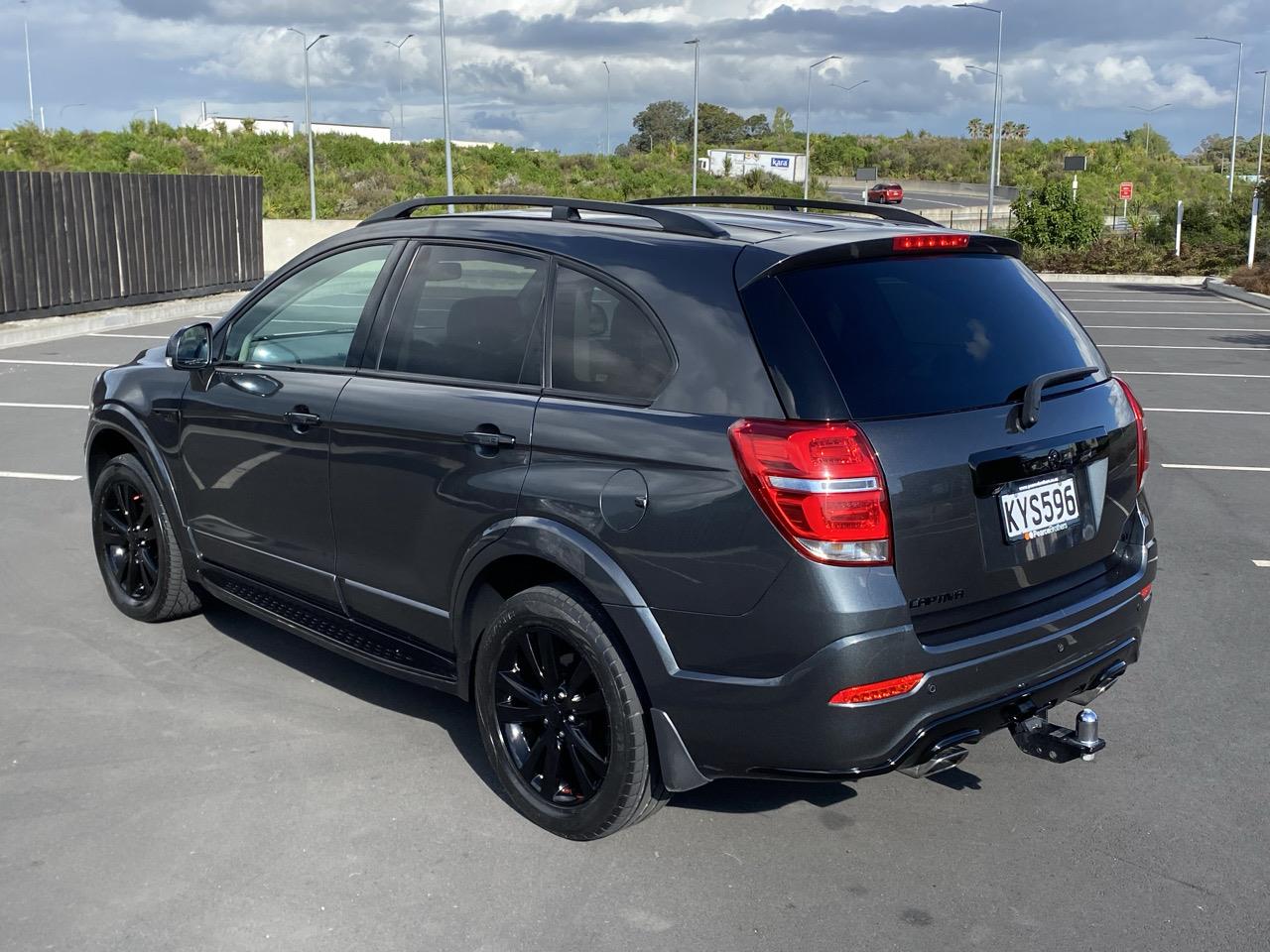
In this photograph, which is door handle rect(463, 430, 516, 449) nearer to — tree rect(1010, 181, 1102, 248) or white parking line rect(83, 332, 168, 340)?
white parking line rect(83, 332, 168, 340)

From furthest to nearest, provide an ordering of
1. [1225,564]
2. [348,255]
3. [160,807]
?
[1225,564] < [348,255] < [160,807]

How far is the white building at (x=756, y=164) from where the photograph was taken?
75.3 metres

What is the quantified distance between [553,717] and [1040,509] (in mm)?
1499

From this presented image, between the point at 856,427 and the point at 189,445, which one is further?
the point at 189,445

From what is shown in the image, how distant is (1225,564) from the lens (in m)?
6.79

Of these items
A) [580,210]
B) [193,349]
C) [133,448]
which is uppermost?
[580,210]

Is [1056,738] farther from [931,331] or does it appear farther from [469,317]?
[469,317]

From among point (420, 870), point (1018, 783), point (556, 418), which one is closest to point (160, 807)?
point (420, 870)

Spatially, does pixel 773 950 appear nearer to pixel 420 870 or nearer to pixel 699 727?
pixel 699 727

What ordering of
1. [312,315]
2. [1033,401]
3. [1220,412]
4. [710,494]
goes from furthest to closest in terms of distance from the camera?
[1220,412] → [312,315] → [1033,401] → [710,494]

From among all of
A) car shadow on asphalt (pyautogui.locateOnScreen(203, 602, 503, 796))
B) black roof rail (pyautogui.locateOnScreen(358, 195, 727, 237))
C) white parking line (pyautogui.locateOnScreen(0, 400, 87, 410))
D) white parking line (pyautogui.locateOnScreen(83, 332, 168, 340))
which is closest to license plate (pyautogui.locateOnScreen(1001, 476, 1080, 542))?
black roof rail (pyautogui.locateOnScreen(358, 195, 727, 237))

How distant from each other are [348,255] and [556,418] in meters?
1.45

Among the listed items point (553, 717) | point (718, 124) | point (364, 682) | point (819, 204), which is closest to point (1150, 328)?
point (819, 204)

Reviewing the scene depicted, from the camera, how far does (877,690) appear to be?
129 inches
